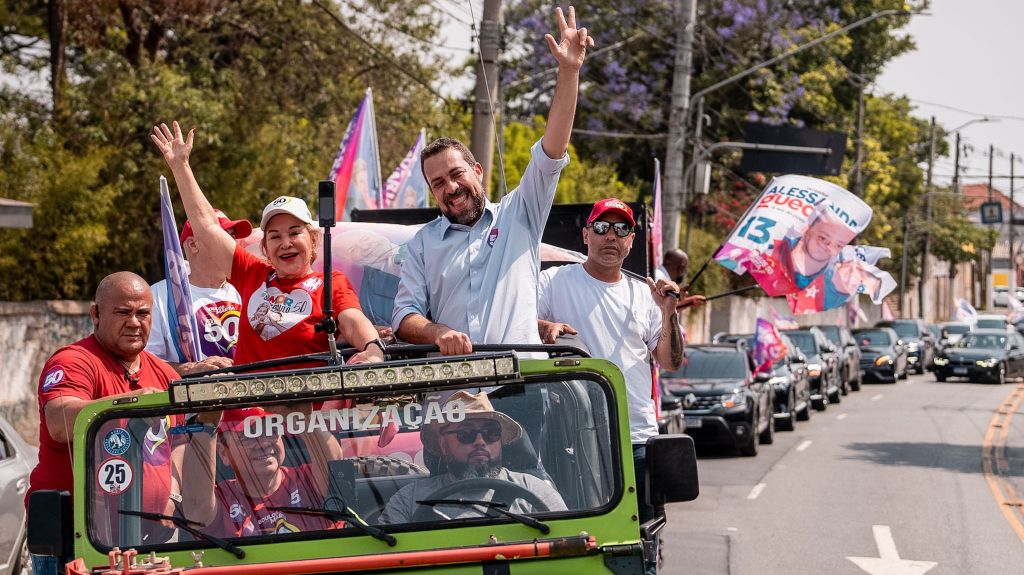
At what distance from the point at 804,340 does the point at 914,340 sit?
18.5 m

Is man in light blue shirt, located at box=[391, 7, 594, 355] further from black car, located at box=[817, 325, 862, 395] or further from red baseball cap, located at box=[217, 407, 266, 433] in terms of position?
black car, located at box=[817, 325, 862, 395]

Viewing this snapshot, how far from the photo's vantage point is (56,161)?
55.1 ft

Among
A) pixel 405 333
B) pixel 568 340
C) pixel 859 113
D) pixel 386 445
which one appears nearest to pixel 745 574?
pixel 568 340

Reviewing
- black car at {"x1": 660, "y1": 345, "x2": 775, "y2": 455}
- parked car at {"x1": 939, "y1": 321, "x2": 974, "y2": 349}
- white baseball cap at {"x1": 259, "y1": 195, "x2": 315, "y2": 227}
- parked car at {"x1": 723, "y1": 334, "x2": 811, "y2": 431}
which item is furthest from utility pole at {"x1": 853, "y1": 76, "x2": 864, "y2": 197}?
white baseball cap at {"x1": 259, "y1": 195, "x2": 315, "y2": 227}

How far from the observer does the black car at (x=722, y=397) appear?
1883cm

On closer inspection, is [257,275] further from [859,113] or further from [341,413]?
[859,113]

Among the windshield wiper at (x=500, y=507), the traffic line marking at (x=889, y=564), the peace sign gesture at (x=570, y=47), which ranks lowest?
the traffic line marking at (x=889, y=564)

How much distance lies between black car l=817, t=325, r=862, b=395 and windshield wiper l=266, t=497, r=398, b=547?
30.7m

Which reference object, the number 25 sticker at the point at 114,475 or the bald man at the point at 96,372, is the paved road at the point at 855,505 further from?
the number 25 sticker at the point at 114,475

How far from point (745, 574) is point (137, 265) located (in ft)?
34.8

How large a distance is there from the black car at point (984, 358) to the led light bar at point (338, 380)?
126ft

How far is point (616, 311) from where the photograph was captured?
612 cm

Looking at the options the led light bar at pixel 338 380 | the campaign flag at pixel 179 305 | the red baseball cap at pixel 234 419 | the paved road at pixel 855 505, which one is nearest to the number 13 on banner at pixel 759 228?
the paved road at pixel 855 505

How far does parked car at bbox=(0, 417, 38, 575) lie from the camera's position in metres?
8.31
